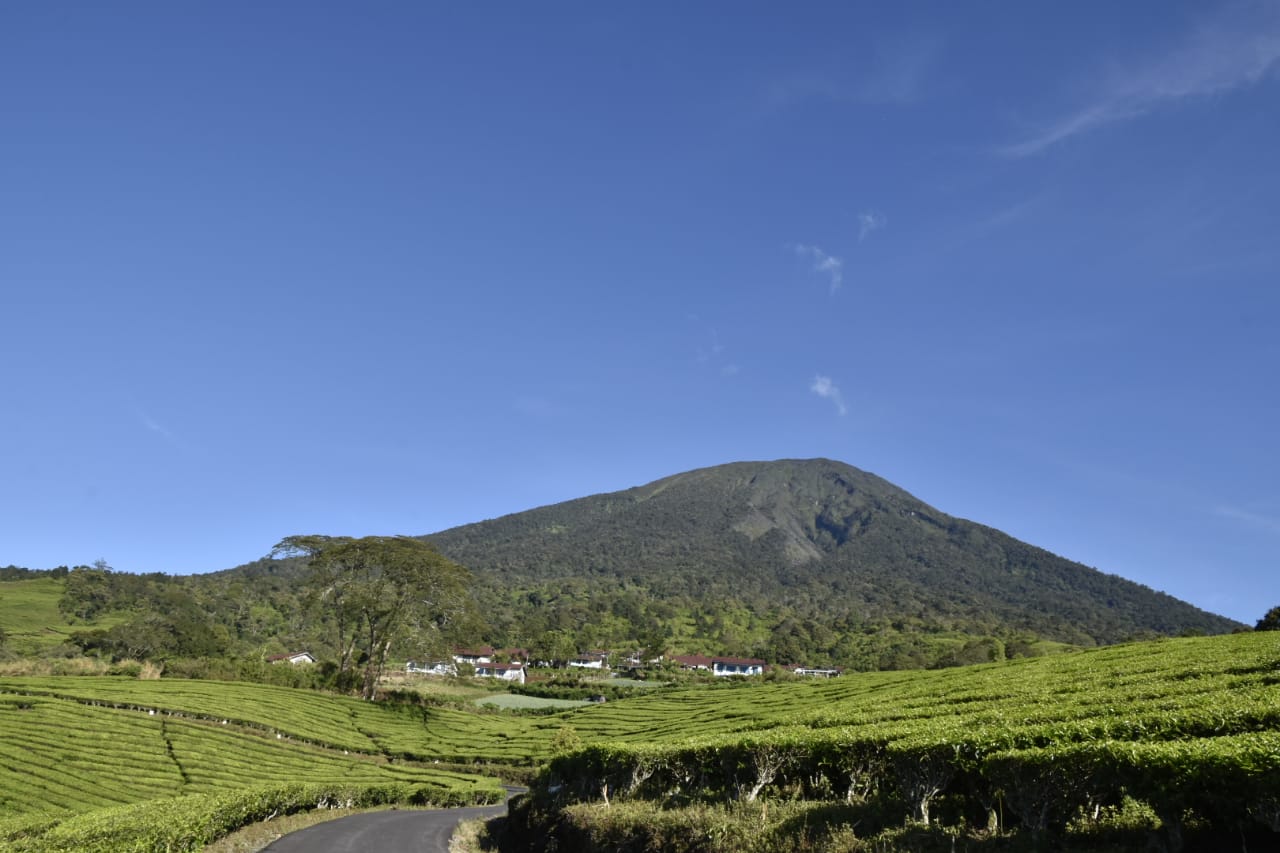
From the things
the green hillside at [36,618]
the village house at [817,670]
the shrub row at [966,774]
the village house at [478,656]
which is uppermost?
the shrub row at [966,774]

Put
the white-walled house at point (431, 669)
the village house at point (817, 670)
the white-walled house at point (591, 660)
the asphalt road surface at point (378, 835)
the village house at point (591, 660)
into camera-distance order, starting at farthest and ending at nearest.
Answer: the white-walled house at point (591, 660) → the village house at point (591, 660) → the village house at point (817, 670) → the white-walled house at point (431, 669) → the asphalt road surface at point (378, 835)

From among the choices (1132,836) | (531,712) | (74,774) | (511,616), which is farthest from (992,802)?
(511,616)

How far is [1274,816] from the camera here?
10.5 meters

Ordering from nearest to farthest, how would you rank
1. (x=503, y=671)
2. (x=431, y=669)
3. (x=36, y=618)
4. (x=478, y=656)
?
(x=431, y=669) < (x=36, y=618) < (x=503, y=671) < (x=478, y=656)

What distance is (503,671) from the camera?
133375 mm

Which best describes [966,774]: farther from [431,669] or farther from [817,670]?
[817,670]

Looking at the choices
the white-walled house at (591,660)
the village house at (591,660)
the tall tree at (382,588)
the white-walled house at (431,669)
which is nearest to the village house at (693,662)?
the village house at (591,660)

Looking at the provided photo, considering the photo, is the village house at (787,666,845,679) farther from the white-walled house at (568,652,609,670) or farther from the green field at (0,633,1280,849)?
the green field at (0,633,1280,849)

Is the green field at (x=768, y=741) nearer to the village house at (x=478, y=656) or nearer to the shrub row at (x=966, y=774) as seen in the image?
the shrub row at (x=966, y=774)

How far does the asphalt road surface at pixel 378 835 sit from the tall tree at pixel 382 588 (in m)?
34.5

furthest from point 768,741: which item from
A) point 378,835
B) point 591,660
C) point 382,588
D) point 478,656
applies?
point 478,656

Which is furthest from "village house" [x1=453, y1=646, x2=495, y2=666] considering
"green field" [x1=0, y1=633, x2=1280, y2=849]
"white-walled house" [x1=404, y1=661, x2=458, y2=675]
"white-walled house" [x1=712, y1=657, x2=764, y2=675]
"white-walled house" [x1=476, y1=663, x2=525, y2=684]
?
"green field" [x1=0, y1=633, x2=1280, y2=849]

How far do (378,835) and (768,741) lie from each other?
866 inches

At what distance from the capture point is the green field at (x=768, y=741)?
1359cm
